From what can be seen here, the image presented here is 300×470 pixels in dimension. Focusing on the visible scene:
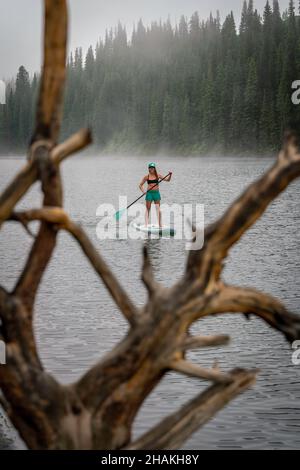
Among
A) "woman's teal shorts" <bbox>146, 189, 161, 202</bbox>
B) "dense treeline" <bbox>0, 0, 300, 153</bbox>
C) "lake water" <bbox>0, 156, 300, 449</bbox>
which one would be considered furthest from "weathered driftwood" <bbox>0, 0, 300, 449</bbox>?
"dense treeline" <bbox>0, 0, 300, 153</bbox>

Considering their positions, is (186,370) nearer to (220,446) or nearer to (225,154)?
(220,446)

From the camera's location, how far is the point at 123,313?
6.61 metres

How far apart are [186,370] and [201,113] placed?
164 meters

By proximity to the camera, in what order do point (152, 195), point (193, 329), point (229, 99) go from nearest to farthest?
point (193, 329) < point (152, 195) < point (229, 99)

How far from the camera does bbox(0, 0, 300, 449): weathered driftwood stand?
21.0ft

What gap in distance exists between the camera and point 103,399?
655 cm
